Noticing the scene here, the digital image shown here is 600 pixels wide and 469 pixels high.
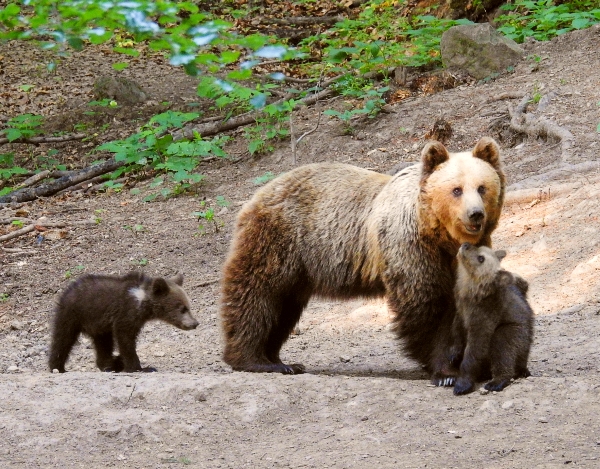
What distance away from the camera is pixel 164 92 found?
16766 millimetres

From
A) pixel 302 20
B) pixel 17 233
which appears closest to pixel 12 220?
pixel 17 233

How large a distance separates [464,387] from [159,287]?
8.54 feet

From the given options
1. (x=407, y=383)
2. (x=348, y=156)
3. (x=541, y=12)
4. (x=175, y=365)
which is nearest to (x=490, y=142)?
(x=407, y=383)

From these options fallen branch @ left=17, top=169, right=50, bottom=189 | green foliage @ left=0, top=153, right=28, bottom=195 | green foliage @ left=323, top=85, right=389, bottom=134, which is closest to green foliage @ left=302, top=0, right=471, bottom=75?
green foliage @ left=323, top=85, right=389, bottom=134

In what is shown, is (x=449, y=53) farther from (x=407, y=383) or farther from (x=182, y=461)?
(x=182, y=461)

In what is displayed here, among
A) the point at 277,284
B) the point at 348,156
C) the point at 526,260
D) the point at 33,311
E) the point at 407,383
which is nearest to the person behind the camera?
the point at 407,383

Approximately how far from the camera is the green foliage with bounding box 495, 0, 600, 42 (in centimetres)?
1412

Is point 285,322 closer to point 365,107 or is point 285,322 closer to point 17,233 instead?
point 17,233

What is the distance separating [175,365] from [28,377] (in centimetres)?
174

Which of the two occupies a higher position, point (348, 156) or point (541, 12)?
point (541, 12)

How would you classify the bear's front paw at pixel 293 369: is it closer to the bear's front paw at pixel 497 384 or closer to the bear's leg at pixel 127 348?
the bear's leg at pixel 127 348

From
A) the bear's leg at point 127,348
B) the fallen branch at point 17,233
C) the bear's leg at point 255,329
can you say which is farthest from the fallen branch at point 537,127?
the fallen branch at point 17,233

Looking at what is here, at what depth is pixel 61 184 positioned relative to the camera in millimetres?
13531

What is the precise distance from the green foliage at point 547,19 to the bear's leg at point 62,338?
33.8ft
